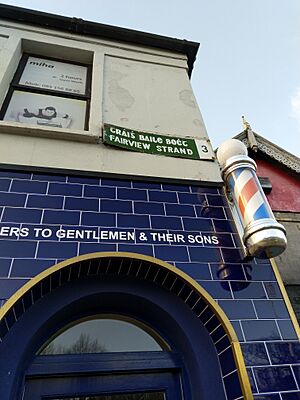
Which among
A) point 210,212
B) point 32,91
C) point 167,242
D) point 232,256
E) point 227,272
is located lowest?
point 227,272

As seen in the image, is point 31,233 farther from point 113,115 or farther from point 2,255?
point 113,115

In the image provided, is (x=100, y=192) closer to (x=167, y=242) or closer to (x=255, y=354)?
(x=167, y=242)

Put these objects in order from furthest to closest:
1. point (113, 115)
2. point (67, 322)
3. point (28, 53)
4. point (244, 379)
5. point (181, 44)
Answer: point (181, 44) < point (28, 53) < point (113, 115) < point (67, 322) < point (244, 379)

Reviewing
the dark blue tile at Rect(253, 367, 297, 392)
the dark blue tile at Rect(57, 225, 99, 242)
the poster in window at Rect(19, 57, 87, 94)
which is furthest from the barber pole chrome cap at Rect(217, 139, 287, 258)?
the poster in window at Rect(19, 57, 87, 94)

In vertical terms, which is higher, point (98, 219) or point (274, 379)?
point (98, 219)

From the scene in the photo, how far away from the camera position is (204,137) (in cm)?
298

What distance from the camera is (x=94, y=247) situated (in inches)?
74.9

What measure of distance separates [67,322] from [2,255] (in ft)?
1.87

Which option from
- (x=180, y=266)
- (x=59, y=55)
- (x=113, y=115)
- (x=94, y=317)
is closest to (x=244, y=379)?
(x=180, y=266)

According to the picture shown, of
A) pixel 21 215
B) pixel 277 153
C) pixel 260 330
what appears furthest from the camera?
pixel 277 153

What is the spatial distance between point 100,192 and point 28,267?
749mm

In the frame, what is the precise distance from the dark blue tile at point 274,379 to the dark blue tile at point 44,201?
5.17 ft

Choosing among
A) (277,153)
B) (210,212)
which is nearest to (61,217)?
(210,212)


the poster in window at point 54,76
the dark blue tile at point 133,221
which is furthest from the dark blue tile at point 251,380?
the poster in window at point 54,76
